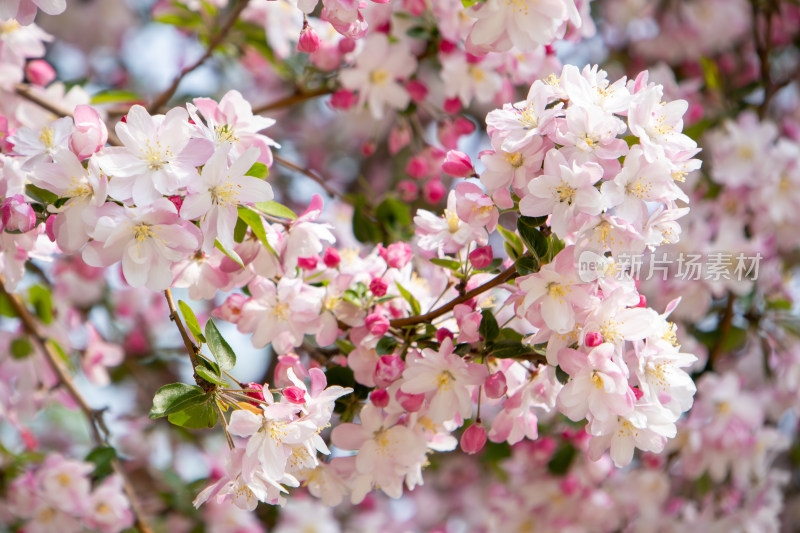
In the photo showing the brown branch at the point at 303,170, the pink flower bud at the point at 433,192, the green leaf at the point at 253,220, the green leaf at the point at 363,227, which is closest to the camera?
the green leaf at the point at 253,220

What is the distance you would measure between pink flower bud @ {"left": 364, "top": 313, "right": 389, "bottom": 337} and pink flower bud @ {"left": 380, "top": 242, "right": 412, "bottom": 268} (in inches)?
4.2

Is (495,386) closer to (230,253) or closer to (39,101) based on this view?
(230,253)

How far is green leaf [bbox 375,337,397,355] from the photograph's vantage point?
3.78 ft

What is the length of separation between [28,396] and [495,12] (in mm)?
1303

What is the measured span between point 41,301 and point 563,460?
1248 mm

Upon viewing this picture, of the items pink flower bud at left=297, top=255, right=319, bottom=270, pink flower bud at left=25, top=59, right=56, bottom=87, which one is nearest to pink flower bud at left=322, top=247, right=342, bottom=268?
pink flower bud at left=297, top=255, right=319, bottom=270

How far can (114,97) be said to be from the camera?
69.7 inches

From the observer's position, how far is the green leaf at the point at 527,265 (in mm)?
1075

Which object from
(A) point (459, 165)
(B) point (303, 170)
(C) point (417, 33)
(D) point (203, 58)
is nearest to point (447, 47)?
(C) point (417, 33)

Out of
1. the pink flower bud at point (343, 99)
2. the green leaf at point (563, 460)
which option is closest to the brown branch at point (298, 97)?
the pink flower bud at point (343, 99)

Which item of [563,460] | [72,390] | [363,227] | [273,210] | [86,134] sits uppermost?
[86,134]

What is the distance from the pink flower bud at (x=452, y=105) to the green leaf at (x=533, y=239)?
2.53 feet

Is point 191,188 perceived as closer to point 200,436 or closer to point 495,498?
point 495,498

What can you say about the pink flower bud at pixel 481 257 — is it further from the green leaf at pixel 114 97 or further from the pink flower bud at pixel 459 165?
the green leaf at pixel 114 97
